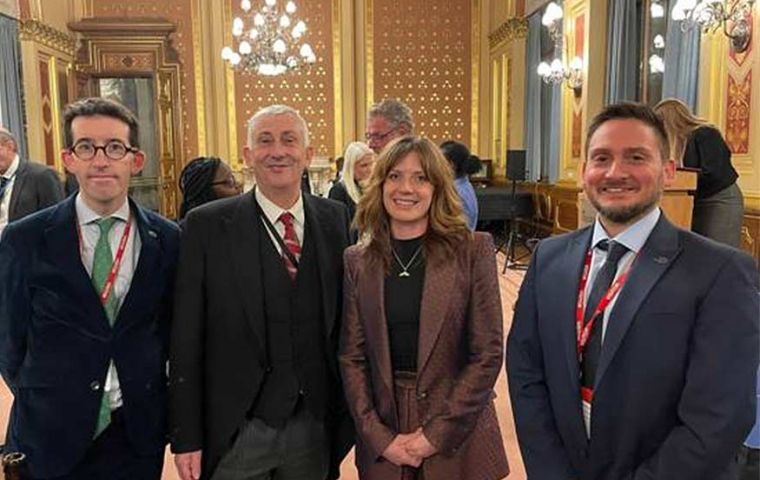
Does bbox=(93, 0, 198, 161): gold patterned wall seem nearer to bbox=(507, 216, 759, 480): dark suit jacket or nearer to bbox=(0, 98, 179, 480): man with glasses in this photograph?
bbox=(0, 98, 179, 480): man with glasses

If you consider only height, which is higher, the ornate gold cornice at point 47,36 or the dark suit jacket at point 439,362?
the ornate gold cornice at point 47,36

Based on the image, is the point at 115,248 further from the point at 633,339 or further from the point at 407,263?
the point at 633,339

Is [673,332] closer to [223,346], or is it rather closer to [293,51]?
[223,346]

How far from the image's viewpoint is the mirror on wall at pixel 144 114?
1230 cm

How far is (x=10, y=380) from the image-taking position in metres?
1.72

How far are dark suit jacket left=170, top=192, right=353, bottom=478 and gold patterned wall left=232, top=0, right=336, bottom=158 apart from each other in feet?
32.2

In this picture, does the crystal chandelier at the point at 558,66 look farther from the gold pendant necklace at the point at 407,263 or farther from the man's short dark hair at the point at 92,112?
the man's short dark hair at the point at 92,112

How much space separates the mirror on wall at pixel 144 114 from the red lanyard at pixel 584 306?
11.7m

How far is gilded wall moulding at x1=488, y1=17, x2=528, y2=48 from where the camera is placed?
9992mm

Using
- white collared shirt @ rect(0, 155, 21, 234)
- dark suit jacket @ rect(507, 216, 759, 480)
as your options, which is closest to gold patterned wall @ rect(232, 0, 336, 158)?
white collared shirt @ rect(0, 155, 21, 234)

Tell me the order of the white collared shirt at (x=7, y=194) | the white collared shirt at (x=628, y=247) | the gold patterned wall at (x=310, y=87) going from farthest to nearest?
the gold patterned wall at (x=310, y=87), the white collared shirt at (x=7, y=194), the white collared shirt at (x=628, y=247)

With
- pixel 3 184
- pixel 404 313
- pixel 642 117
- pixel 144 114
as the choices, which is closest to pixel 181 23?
pixel 144 114

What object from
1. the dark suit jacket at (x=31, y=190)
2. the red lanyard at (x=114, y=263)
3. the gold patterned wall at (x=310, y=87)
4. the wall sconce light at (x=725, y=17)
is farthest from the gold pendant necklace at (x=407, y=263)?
the gold patterned wall at (x=310, y=87)

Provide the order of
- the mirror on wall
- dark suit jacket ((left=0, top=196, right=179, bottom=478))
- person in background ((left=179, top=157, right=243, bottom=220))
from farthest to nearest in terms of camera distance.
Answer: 1. the mirror on wall
2. person in background ((left=179, top=157, right=243, bottom=220))
3. dark suit jacket ((left=0, top=196, right=179, bottom=478))
